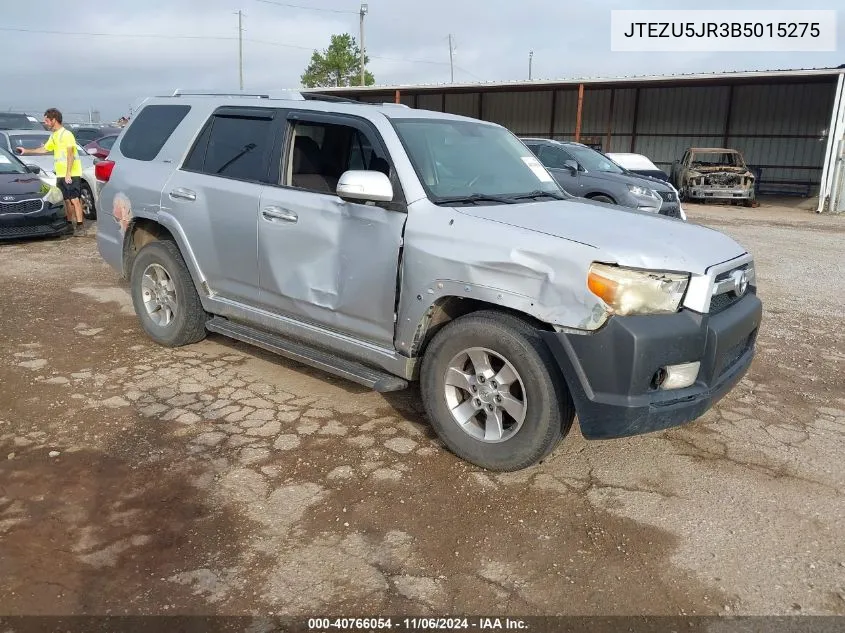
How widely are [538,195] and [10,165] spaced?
925 cm

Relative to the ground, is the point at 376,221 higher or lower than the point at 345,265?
higher

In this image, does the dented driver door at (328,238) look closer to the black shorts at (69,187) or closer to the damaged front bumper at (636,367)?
the damaged front bumper at (636,367)

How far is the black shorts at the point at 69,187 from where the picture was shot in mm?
10461

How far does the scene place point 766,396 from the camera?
4781mm

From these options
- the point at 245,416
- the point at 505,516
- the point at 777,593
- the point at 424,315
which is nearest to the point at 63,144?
the point at 245,416

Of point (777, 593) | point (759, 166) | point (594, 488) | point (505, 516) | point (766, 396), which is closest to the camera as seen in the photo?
point (777, 593)

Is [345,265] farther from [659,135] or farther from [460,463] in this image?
[659,135]

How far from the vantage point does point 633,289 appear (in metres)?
3.12

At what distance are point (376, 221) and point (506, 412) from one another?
1.26m

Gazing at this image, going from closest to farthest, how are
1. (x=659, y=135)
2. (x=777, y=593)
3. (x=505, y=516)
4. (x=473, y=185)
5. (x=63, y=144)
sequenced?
(x=777, y=593), (x=505, y=516), (x=473, y=185), (x=63, y=144), (x=659, y=135)

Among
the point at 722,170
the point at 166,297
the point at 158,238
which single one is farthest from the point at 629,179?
the point at 722,170

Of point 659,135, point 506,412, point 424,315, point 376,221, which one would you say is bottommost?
point 506,412

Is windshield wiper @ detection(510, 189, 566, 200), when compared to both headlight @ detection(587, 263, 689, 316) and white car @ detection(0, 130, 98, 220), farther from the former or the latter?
white car @ detection(0, 130, 98, 220)

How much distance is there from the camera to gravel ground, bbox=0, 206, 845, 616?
8.90 feet
